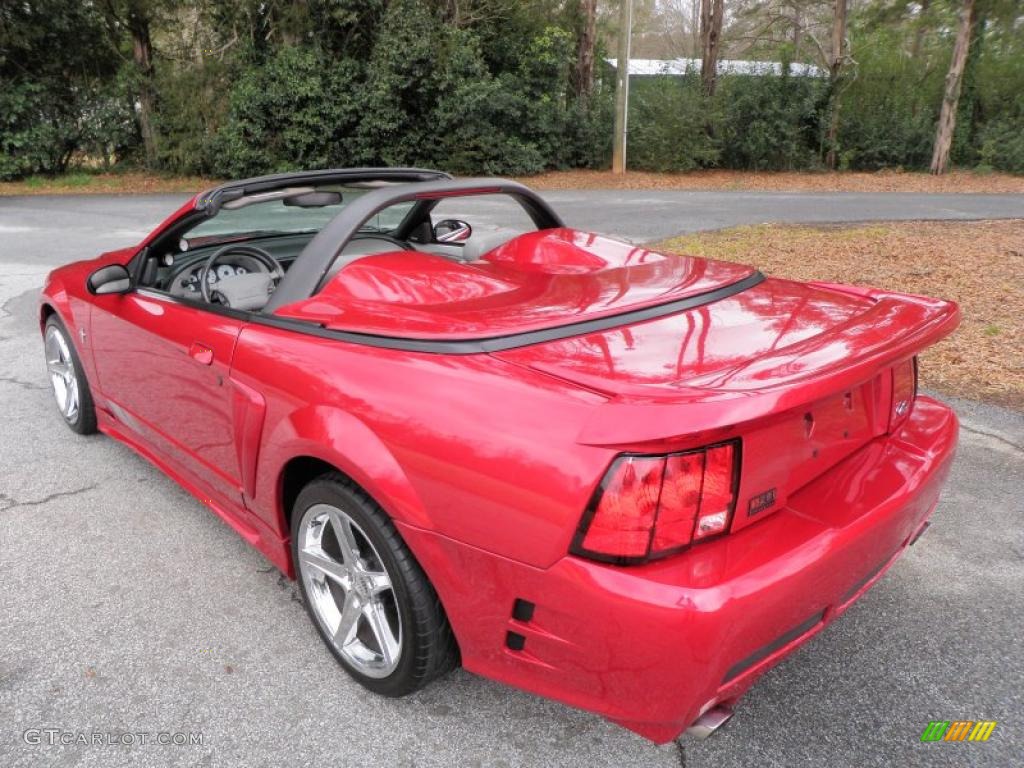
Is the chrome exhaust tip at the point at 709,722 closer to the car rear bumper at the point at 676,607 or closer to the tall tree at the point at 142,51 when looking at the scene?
the car rear bumper at the point at 676,607

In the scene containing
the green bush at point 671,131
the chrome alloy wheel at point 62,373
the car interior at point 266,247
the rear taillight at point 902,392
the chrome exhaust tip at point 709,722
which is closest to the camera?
the chrome exhaust tip at point 709,722

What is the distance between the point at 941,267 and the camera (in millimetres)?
7820

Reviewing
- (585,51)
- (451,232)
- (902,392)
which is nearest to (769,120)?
(585,51)

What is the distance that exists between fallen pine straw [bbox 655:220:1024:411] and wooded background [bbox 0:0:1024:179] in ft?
36.9

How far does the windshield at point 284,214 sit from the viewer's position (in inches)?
115

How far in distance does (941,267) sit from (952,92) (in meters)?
16.1

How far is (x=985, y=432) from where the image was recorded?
413cm

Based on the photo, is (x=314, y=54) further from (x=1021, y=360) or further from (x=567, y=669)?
(x=567, y=669)

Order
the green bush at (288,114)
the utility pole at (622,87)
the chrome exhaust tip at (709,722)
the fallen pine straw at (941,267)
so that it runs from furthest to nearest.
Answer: the green bush at (288,114) < the utility pole at (622,87) < the fallen pine straw at (941,267) < the chrome exhaust tip at (709,722)

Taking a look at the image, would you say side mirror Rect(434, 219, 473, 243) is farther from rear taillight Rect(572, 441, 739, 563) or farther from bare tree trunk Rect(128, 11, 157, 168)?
bare tree trunk Rect(128, 11, 157, 168)

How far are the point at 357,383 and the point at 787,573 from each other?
3.88 feet

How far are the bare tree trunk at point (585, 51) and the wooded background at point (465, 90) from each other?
0.20 ft

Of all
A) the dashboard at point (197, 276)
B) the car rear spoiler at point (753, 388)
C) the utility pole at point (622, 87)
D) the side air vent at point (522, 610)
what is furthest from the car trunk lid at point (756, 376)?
the utility pole at point (622, 87)

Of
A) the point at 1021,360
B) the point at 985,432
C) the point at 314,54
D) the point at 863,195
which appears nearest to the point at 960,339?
the point at 1021,360
